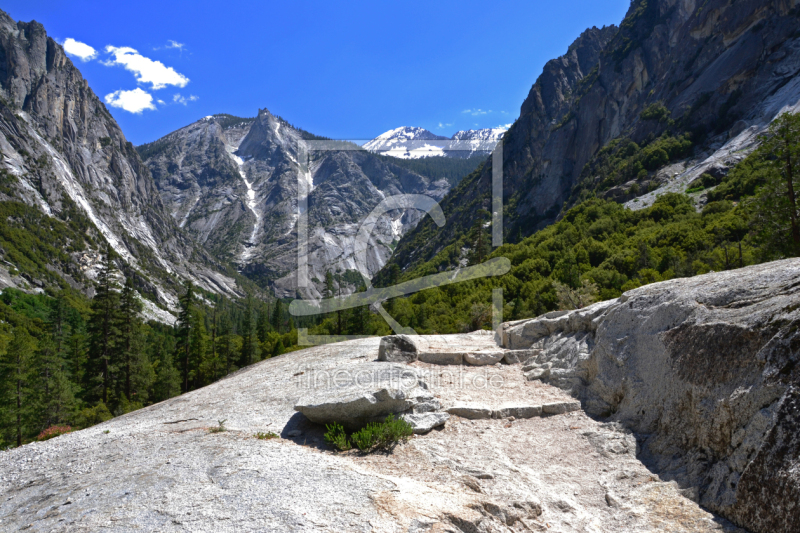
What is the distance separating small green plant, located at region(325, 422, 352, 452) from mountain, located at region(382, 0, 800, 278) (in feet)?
191

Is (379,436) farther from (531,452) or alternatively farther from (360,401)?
(531,452)

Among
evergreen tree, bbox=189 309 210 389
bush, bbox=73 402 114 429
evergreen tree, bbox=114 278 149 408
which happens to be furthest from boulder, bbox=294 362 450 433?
evergreen tree, bbox=189 309 210 389

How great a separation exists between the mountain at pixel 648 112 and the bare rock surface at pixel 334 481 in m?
55.7

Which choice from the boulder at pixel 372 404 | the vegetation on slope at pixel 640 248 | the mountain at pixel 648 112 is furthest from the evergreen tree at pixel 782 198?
the mountain at pixel 648 112

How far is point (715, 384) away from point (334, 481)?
624 cm

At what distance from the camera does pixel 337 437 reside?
26.8 ft

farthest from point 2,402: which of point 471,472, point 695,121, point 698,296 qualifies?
point 695,121

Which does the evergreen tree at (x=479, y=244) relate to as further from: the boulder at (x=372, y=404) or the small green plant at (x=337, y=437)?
the small green plant at (x=337, y=437)

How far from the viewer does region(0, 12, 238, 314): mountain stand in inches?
5369

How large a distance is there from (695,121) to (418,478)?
78655 mm

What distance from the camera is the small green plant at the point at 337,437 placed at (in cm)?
813

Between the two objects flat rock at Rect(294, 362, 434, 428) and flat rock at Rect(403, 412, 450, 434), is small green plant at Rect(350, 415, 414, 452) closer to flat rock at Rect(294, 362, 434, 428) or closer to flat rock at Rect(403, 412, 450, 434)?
flat rock at Rect(294, 362, 434, 428)

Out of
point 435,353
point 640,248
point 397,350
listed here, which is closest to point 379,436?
point 397,350

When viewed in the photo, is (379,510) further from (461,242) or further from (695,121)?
(461,242)
